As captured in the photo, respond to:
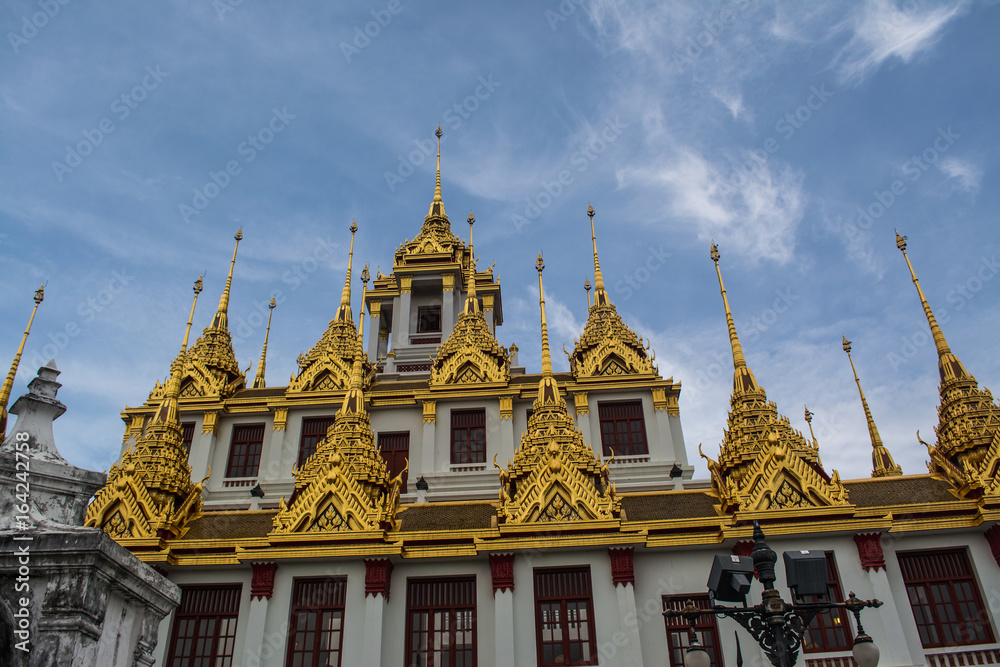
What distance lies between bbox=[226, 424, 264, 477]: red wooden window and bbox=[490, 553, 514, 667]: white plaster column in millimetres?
11921

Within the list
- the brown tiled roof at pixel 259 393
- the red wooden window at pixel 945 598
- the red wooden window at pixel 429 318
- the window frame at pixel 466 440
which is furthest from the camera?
the red wooden window at pixel 429 318

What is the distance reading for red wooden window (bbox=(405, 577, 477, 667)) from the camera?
17672 millimetres

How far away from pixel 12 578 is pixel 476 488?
17.8 meters

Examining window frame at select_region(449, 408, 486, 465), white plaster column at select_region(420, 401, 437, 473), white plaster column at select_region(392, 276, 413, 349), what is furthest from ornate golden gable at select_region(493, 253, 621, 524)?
white plaster column at select_region(392, 276, 413, 349)

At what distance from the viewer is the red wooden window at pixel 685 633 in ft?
56.7

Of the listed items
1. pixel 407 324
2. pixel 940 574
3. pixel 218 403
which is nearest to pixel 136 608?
pixel 940 574

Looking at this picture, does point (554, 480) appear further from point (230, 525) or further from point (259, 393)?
point (259, 393)

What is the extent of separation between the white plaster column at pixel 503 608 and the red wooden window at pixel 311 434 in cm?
1089

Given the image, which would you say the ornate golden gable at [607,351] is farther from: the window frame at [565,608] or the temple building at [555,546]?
the window frame at [565,608]

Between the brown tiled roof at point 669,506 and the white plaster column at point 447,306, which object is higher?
the white plaster column at point 447,306

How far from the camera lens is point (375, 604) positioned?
1784cm

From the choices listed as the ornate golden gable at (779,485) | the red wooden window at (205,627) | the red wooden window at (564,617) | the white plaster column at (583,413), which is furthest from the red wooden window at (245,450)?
the ornate golden gable at (779,485)

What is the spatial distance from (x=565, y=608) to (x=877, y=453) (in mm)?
Result: 21607

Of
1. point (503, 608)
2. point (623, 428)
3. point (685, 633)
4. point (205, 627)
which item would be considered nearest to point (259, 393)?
point (205, 627)
